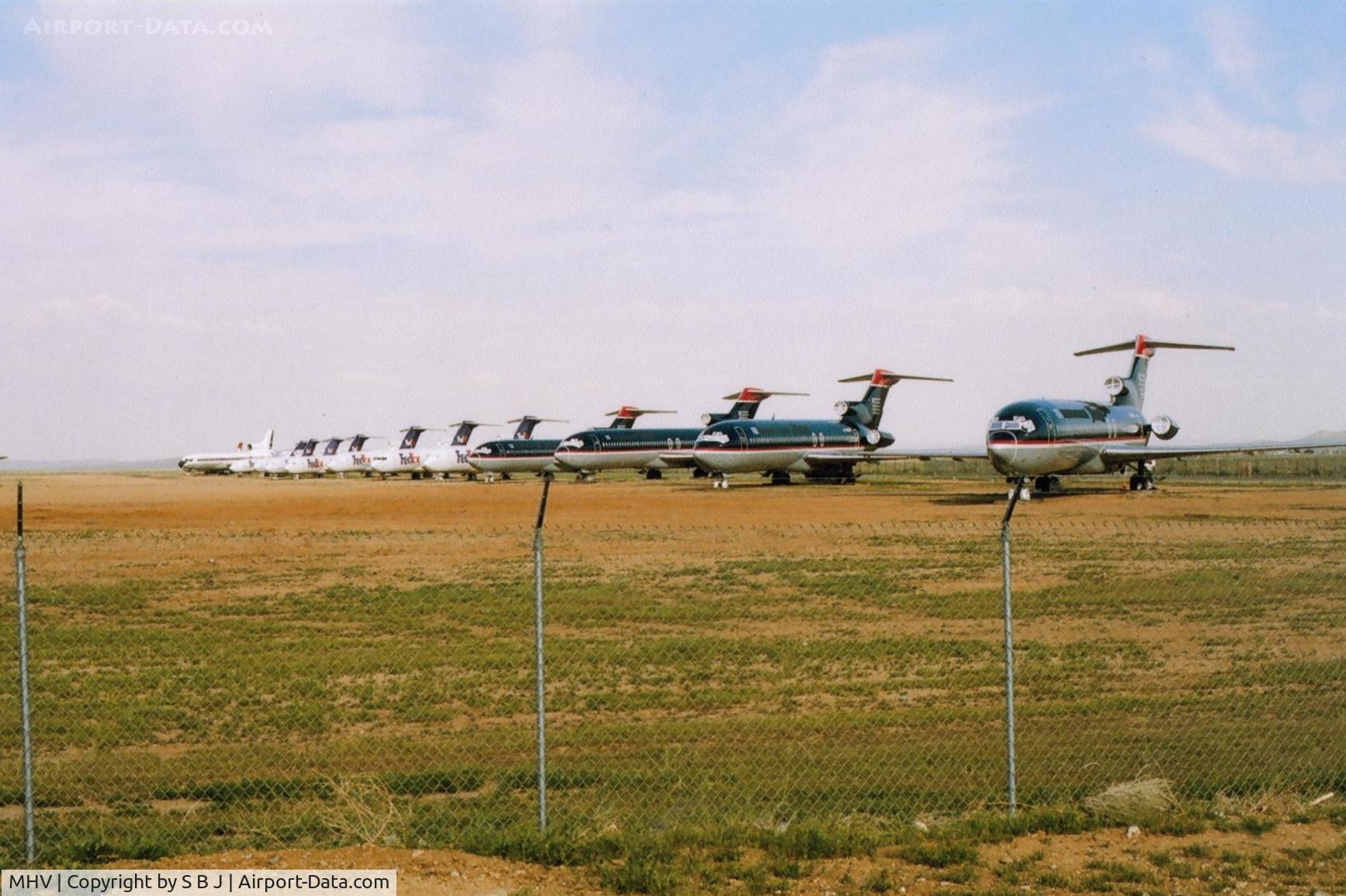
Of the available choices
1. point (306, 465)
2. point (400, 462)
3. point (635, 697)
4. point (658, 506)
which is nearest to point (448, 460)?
point (400, 462)

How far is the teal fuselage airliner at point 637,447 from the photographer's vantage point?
71.5m

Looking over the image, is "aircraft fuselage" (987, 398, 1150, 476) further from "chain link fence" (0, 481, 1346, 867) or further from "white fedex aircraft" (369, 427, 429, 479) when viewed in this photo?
"white fedex aircraft" (369, 427, 429, 479)

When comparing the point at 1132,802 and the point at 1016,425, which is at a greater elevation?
the point at 1016,425

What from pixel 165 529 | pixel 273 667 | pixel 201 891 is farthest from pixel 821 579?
pixel 165 529

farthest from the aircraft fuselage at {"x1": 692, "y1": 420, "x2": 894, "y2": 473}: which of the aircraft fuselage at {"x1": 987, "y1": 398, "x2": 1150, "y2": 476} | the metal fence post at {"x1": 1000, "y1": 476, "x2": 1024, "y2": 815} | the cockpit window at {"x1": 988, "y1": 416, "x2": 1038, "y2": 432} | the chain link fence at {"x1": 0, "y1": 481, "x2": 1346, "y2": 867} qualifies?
the metal fence post at {"x1": 1000, "y1": 476, "x2": 1024, "y2": 815}

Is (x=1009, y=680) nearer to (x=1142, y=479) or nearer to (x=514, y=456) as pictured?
(x=1142, y=479)

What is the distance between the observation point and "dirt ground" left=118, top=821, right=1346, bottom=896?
6938 mm

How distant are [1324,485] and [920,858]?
65046 millimetres

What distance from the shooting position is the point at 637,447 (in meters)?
72.9

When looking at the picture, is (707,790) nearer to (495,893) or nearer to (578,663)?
(495,893)

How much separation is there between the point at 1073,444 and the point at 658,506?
15.5 m

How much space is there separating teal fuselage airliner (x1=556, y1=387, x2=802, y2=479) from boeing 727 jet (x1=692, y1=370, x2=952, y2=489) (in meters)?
6.95

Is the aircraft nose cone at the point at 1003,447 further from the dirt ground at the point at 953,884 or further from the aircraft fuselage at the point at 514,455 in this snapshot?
the aircraft fuselage at the point at 514,455

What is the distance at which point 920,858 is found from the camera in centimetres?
740
